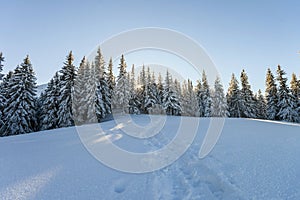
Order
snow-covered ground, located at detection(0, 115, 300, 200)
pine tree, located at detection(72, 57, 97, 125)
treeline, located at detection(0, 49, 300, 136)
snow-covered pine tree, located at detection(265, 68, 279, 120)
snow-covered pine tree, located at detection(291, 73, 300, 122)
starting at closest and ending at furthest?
snow-covered ground, located at detection(0, 115, 300, 200), treeline, located at detection(0, 49, 300, 136), pine tree, located at detection(72, 57, 97, 125), snow-covered pine tree, located at detection(291, 73, 300, 122), snow-covered pine tree, located at detection(265, 68, 279, 120)

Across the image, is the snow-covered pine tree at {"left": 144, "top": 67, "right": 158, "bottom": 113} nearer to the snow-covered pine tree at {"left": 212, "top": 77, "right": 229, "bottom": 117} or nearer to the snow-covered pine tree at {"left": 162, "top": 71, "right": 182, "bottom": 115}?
the snow-covered pine tree at {"left": 162, "top": 71, "right": 182, "bottom": 115}

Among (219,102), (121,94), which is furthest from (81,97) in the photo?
(219,102)

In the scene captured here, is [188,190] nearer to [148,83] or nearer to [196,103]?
[148,83]

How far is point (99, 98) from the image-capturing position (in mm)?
28094

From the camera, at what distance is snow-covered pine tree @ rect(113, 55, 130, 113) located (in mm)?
34500

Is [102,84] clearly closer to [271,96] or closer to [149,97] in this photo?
[149,97]

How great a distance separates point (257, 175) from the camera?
3871 millimetres

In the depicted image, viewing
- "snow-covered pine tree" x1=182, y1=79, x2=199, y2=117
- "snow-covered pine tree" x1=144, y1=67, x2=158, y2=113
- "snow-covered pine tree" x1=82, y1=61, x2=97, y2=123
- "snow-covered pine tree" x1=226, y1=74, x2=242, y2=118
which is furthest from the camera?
"snow-covered pine tree" x1=182, y1=79, x2=199, y2=117

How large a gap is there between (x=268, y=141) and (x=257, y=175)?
3121mm

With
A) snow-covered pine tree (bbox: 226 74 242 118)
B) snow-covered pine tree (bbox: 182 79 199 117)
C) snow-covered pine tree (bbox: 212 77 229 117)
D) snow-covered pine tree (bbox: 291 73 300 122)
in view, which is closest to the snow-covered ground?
snow-covered pine tree (bbox: 291 73 300 122)

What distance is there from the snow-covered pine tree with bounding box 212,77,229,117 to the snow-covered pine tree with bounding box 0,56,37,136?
99.4 ft

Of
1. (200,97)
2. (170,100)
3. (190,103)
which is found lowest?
(170,100)

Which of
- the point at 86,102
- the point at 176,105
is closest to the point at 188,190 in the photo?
the point at 86,102

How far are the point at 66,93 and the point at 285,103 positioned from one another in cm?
3268
